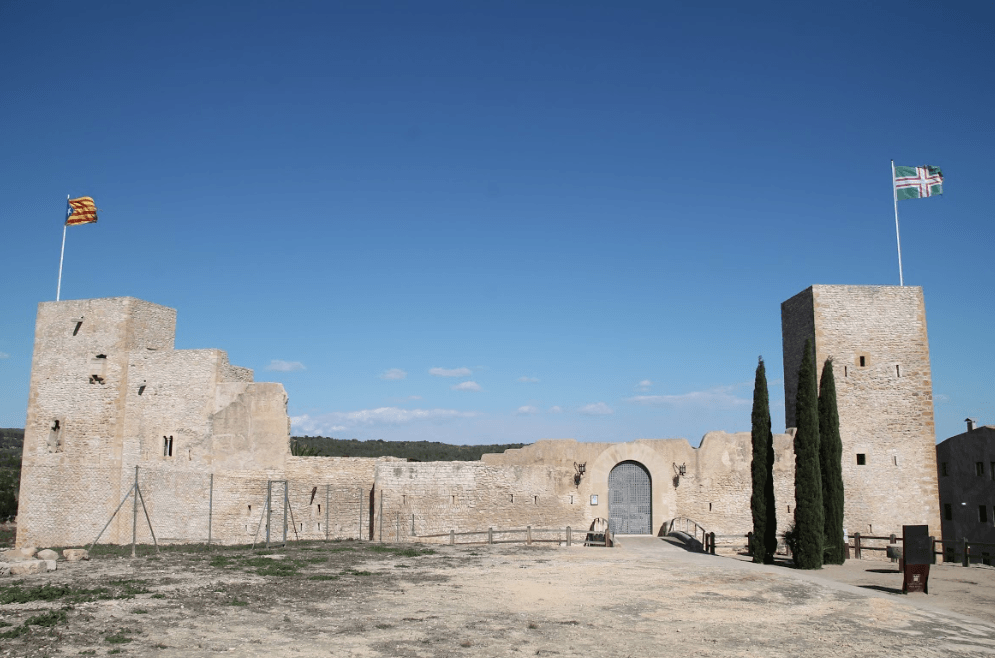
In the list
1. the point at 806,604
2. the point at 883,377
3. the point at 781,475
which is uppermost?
the point at 883,377

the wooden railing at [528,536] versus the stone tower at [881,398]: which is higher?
the stone tower at [881,398]

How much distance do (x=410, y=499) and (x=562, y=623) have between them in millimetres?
14256

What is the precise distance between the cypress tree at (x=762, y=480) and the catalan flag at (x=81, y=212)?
2467cm

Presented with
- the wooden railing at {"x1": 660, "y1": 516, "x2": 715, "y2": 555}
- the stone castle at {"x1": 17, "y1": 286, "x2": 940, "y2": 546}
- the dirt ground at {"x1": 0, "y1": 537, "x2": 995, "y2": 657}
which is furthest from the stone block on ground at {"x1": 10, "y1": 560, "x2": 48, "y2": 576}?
the wooden railing at {"x1": 660, "y1": 516, "x2": 715, "y2": 555}

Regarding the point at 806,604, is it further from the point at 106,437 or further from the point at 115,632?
the point at 106,437

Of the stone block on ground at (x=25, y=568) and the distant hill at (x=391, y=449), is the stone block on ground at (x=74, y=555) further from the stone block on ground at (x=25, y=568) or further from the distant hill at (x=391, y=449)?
the distant hill at (x=391, y=449)

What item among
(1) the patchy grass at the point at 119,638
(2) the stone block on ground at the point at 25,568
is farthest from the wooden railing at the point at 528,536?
(1) the patchy grass at the point at 119,638

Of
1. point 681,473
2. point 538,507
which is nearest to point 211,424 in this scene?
point 538,507

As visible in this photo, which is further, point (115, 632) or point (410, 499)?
point (410, 499)

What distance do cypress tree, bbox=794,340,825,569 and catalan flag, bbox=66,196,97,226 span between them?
25.8m

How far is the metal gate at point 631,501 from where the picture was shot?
88.2ft

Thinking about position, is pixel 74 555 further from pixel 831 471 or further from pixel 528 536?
pixel 831 471

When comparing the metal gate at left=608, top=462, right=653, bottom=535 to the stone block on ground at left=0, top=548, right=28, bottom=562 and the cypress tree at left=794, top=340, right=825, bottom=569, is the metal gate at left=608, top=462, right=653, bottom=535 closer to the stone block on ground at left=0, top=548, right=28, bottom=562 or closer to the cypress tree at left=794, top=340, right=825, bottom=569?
the cypress tree at left=794, top=340, right=825, bottom=569

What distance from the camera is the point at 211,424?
27.6 metres
